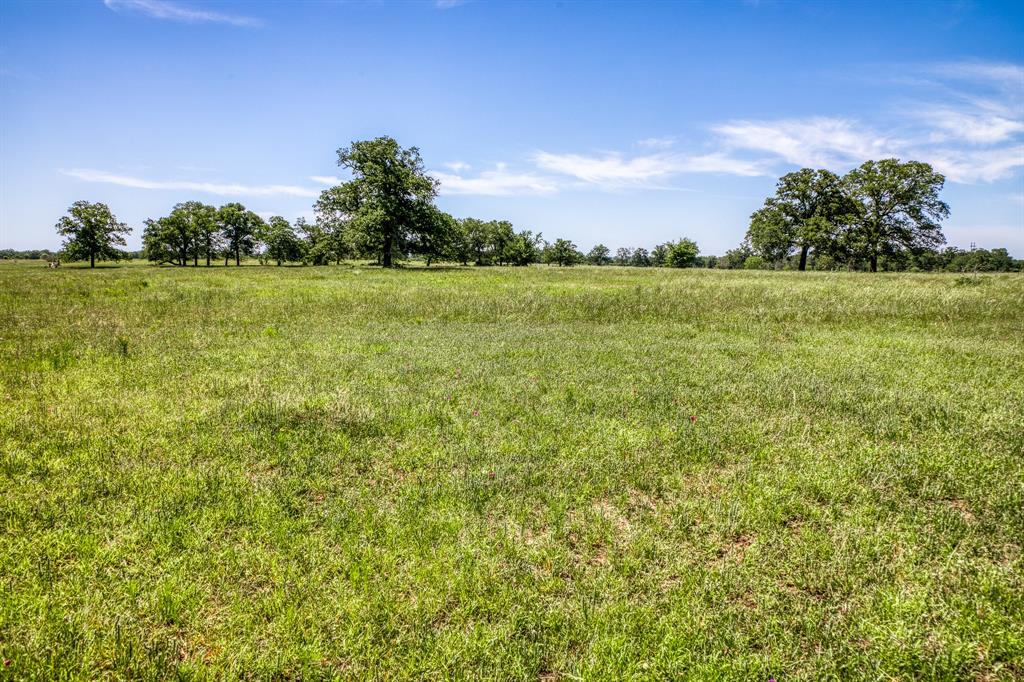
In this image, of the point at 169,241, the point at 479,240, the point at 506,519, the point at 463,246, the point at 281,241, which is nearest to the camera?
the point at 506,519

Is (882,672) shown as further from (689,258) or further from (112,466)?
(689,258)

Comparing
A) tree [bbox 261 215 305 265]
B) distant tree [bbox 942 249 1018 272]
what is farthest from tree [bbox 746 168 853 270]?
distant tree [bbox 942 249 1018 272]

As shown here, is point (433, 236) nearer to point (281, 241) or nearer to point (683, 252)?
point (281, 241)

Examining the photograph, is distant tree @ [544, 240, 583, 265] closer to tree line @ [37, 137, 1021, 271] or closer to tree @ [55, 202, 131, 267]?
tree line @ [37, 137, 1021, 271]

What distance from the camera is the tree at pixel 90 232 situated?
68.8 metres

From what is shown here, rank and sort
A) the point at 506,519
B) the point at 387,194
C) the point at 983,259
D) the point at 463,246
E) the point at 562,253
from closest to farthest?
the point at 506,519, the point at 387,194, the point at 463,246, the point at 562,253, the point at 983,259

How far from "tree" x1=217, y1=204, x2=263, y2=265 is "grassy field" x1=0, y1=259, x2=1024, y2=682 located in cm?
8522

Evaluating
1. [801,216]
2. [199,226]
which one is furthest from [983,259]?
[199,226]

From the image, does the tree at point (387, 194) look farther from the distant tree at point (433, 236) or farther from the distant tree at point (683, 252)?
the distant tree at point (683, 252)

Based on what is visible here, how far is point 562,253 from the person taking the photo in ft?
427

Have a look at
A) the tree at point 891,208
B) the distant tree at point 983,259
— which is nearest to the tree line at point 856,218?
the tree at point 891,208

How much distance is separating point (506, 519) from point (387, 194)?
4996 centimetres

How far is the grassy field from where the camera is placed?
3428 millimetres

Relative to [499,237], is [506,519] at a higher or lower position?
lower
